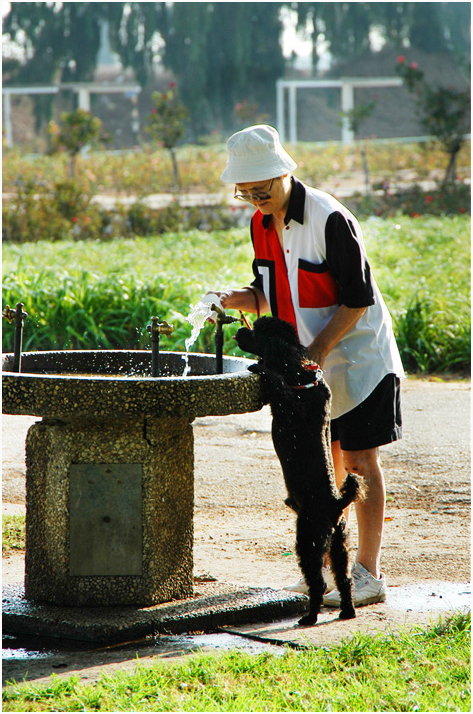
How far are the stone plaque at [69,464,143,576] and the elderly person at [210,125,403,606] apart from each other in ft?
2.46

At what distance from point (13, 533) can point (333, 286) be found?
2018 millimetres

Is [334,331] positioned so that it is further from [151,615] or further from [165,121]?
[165,121]

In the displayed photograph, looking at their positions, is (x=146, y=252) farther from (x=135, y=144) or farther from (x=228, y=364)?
(x=135, y=144)

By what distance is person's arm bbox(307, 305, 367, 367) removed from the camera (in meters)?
3.17

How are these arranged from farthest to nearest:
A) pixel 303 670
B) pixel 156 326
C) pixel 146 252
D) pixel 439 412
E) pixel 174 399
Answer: pixel 146 252 → pixel 439 412 → pixel 156 326 → pixel 174 399 → pixel 303 670

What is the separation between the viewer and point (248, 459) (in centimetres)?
562

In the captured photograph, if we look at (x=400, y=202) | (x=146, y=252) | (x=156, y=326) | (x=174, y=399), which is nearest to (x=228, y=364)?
(x=156, y=326)

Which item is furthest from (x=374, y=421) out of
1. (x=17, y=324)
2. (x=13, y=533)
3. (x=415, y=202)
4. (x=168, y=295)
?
(x=415, y=202)

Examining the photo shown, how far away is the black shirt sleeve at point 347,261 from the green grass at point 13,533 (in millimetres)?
1953

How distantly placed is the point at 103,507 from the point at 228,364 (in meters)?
0.86

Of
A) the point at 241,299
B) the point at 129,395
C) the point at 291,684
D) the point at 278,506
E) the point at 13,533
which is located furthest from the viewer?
the point at 278,506

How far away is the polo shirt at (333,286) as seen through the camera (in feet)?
10.3

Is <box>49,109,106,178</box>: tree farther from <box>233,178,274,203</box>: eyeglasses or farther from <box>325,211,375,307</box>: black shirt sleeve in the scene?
<box>325,211,375,307</box>: black shirt sleeve

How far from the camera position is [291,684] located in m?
2.63
